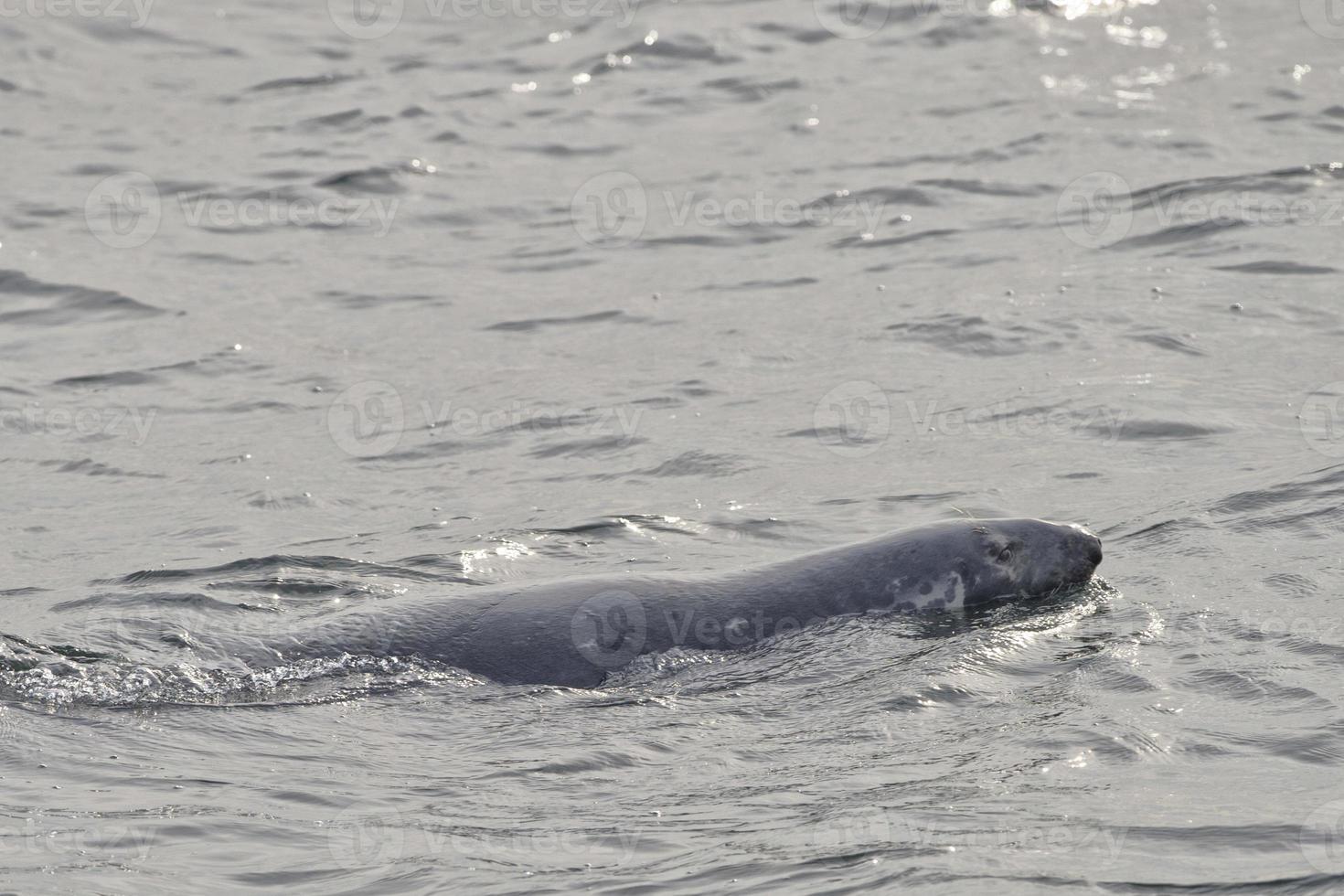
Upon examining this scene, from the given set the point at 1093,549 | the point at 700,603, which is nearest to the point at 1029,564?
the point at 1093,549

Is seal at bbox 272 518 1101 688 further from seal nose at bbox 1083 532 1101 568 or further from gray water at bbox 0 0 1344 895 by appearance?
gray water at bbox 0 0 1344 895

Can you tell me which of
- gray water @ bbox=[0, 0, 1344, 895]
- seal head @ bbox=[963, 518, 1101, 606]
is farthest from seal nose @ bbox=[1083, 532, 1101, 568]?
gray water @ bbox=[0, 0, 1344, 895]

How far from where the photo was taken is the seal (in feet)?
27.4

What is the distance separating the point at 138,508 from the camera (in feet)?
36.5

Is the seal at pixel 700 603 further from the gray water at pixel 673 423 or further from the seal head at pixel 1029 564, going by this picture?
the gray water at pixel 673 423

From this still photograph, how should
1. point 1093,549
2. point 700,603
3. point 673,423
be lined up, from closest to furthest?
point 700,603 < point 1093,549 < point 673,423

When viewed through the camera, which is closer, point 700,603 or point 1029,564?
point 700,603

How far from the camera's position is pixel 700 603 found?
8617 millimetres

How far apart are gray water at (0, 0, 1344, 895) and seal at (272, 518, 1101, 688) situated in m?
0.19

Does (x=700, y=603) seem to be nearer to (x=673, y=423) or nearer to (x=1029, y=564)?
(x=1029, y=564)

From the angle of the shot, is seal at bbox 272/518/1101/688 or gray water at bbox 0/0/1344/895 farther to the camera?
seal at bbox 272/518/1101/688

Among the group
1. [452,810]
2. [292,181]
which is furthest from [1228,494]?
[292,181]

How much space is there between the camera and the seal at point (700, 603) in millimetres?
8344

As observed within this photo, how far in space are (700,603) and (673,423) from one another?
3.84m
